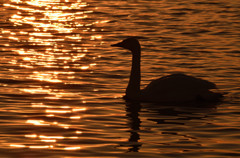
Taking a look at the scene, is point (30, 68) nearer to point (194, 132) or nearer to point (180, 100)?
point (180, 100)

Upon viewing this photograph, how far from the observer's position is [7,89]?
17344 mm

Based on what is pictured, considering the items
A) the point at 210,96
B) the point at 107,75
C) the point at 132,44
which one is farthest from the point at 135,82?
the point at 107,75

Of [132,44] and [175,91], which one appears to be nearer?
[175,91]

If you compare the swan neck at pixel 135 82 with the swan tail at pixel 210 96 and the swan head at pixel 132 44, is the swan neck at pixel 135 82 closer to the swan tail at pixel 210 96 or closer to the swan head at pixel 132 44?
the swan head at pixel 132 44

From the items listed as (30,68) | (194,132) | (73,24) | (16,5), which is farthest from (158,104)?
(16,5)

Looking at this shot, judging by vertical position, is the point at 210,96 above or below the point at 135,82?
below

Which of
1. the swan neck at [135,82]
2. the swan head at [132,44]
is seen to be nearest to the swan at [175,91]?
the swan neck at [135,82]

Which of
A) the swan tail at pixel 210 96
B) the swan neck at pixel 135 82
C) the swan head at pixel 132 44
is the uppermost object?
the swan head at pixel 132 44

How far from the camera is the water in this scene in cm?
1277

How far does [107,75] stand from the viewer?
19344mm

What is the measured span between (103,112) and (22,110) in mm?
1604

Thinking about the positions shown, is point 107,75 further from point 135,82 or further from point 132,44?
point 135,82

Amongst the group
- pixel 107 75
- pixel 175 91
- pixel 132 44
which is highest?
pixel 132 44

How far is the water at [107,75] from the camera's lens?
12.8m
